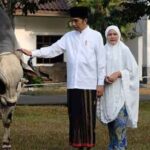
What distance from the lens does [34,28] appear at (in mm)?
27875

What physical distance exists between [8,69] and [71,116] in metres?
0.98

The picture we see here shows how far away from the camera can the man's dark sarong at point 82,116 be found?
800cm

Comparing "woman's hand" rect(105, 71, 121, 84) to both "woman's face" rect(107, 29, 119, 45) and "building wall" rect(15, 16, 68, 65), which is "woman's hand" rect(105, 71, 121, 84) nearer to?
"woman's face" rect(107, 29, 119, 45)

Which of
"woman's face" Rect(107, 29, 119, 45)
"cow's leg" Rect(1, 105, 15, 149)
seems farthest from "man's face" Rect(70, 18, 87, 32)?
"cow's leg" Rect(1, 105, 15, 149)

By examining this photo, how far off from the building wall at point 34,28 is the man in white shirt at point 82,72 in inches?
769

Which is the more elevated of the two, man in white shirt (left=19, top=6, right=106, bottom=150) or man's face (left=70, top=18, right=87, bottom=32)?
man's face (left=70, top=18, right=87, bottom=32)

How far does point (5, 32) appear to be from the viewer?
8180 millimetres

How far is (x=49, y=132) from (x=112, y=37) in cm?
371

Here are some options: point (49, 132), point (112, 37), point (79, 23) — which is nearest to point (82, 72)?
point (79, 23)

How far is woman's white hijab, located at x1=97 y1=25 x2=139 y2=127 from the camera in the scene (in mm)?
8312

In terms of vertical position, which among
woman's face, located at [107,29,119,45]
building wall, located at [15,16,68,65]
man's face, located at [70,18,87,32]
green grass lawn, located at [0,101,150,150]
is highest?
building wall, located at [15,16,68,65]

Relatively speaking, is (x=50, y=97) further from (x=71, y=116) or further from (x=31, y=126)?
(x=71, y=116)

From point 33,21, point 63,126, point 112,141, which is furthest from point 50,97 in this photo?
point 112,141

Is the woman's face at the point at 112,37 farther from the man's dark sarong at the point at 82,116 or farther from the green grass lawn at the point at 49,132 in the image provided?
the green grass lawn at the point at 49,132
